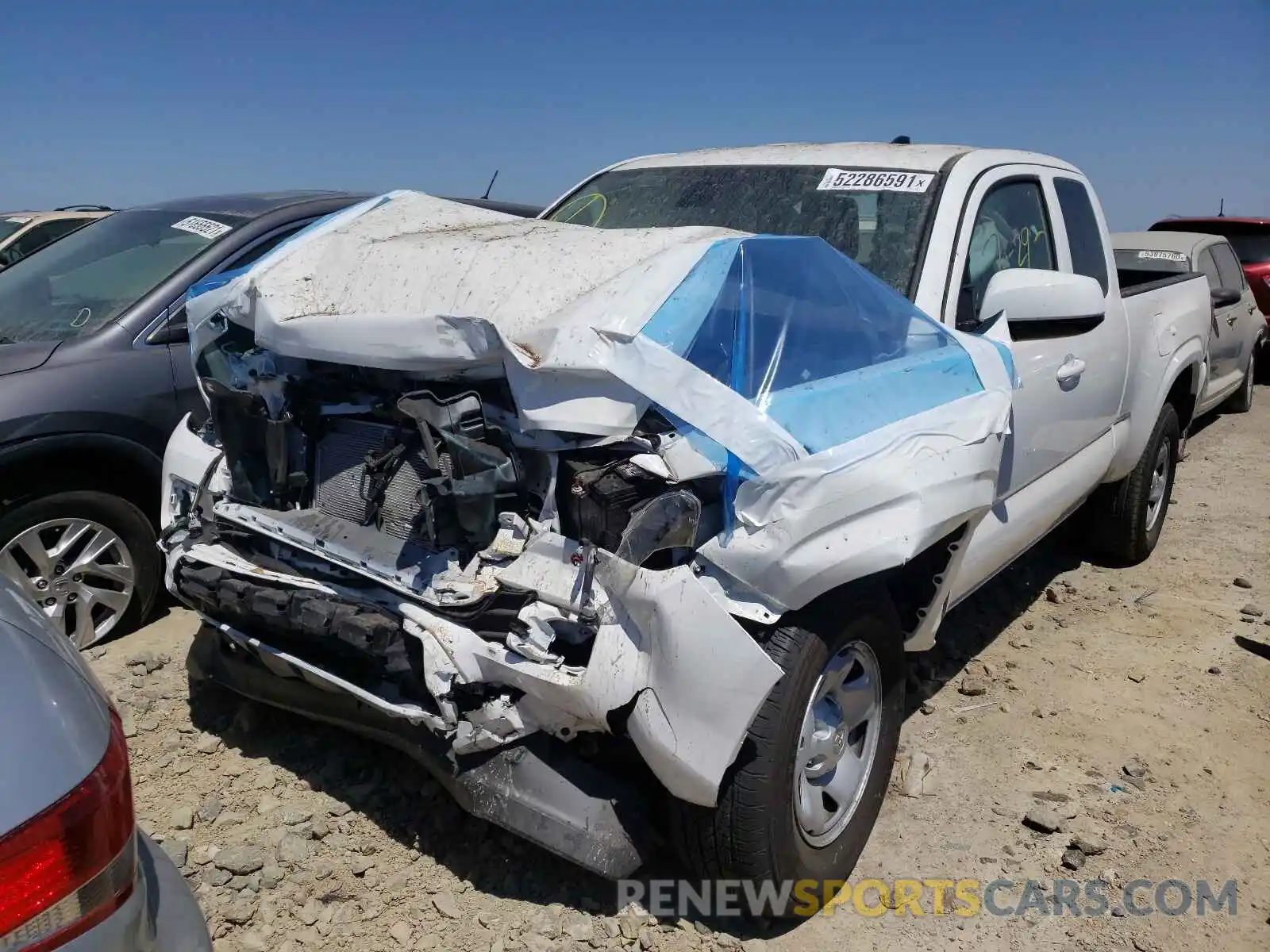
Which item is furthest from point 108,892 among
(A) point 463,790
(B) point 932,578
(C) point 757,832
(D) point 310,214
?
(D) point 310,214

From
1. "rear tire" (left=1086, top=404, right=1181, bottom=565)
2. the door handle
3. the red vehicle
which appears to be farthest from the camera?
the red vehicle

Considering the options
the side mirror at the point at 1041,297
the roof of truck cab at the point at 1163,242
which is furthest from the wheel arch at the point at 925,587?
the roof of truck cab at the point at 1163,242

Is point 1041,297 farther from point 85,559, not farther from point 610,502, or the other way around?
point 85,559

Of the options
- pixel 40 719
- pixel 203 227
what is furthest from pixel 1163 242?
pixel 40 719

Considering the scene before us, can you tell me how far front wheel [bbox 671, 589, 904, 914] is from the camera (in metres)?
2.34

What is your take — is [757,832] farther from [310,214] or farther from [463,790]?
[310,214]

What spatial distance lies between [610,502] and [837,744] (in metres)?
0.98

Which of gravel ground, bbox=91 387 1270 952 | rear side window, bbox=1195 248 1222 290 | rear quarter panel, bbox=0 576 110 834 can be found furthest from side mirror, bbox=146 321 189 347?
rear side window, bbox=1195 248 1222 290

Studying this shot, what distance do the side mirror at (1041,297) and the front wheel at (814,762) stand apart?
3.78 ft

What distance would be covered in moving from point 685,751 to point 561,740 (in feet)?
1.13

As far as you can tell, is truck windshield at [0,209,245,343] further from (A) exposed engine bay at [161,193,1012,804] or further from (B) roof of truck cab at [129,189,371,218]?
(A) exposed engine bay at [161,193,1012,804]

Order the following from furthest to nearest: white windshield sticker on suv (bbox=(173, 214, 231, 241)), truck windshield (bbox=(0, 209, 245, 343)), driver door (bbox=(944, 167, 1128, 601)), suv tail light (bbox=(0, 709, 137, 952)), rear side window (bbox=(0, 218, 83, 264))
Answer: rear side window (bbox=(0, 218, 83, 264)) → white windshield sticker on suv (bbox=(173, 214, 231, 241)) → truck windshield (bbox=(0, 209, 245, 343)) → driver door (bbox=(944, 167, 1128, 601)) → suv tail light (bbox=(0, 709, 137, 952))

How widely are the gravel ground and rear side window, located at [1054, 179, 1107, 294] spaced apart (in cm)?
154

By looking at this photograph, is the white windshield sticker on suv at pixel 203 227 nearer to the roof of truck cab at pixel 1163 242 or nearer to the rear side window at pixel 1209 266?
the roof of truck cab at pixel 1163 242
